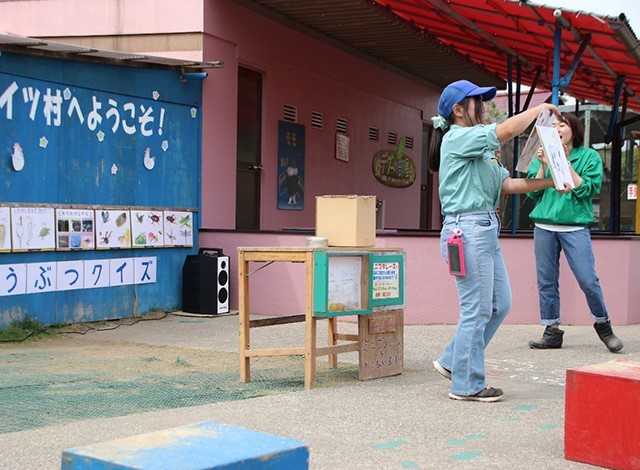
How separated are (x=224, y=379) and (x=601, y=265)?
4.87 metres

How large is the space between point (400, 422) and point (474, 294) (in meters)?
0.95

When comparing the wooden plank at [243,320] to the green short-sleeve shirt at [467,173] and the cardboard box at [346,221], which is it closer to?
the cardboard box at [346,221]

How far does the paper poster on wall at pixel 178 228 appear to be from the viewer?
9.89m

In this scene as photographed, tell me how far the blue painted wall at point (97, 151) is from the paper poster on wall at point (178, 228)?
0.10 metres

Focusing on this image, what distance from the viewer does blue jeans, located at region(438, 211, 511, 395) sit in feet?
17.4

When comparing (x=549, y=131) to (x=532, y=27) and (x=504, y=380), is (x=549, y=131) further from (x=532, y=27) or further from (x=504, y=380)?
(x=532, y=27)

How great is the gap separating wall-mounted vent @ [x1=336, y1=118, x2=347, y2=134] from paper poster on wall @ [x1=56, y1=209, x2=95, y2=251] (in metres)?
6.16

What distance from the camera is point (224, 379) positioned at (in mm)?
6082

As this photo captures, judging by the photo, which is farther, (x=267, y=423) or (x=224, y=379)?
(x=224, y=379)

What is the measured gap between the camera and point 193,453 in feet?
7.91

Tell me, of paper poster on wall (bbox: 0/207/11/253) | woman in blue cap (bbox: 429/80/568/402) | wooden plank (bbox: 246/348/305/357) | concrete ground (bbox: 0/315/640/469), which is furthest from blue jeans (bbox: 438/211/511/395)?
paper poster on wall (bbox: 0/207/11/253)

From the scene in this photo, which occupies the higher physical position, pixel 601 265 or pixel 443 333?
pixel 601 265

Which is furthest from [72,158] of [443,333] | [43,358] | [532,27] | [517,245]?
[532,27]

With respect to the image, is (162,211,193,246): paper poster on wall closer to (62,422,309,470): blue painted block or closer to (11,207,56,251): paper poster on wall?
(11,207,56,251): paper poster on wall
